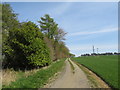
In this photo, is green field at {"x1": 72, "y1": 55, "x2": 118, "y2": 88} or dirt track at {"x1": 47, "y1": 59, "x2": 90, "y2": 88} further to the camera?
green field at {"x1": 72, "y1": 55, "x2": 118, "y2": 88}

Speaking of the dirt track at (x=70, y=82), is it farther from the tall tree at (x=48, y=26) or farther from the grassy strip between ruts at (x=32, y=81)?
the tall tree at (x=48, y=26)

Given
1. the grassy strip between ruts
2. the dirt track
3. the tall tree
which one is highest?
the tall tree

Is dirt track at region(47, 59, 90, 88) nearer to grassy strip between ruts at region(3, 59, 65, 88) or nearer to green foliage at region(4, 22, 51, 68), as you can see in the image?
grassy strip between ruts at region(3, 59, 65, 88)

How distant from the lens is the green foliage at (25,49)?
2166cm

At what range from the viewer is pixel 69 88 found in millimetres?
10031

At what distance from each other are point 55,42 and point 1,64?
29.3 meters

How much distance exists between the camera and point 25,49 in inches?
850

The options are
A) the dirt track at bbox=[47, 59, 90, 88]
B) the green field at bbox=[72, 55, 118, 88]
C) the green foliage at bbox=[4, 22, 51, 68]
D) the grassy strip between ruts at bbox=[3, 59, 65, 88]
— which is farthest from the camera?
the green foliage at bbox=[4, 22, 51, 68]

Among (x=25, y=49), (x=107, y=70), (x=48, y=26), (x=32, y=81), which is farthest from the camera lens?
(x=48, y=26)

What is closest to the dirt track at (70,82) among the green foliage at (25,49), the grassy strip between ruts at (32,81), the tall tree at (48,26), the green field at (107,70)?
the grassy strip between ruts at (32,81)

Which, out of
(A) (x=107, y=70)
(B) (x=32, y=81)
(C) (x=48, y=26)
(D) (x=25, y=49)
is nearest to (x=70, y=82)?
(B) (x=32, y=81)

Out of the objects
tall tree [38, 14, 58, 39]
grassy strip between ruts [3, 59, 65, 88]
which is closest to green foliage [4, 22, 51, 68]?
grassy strip between ruts [3, 59, 65, 88]

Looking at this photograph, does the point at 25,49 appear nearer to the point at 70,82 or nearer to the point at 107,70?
the point at 107,70

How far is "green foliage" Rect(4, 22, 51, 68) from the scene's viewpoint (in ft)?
71.1
